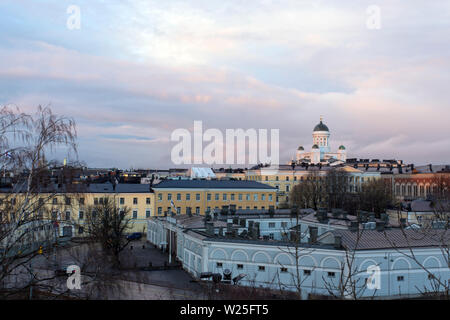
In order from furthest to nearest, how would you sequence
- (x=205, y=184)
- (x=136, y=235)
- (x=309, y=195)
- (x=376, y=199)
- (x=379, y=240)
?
(x=309, y=195), (x=376, y=199), (x=205, y=184), (x=136, y=235), (x=379, y=240)

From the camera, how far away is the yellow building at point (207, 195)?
51.1m

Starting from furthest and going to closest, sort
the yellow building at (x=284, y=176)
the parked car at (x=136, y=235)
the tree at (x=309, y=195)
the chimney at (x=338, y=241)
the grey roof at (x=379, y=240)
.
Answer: the yellow building at (x=284, y=176), the tree at (x=309, y=195), the parked car at (x=136, y=235), the chimney at (x=338, y=241), the grey roof at (x=379, y=240)

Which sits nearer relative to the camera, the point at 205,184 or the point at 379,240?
the point at 379,240

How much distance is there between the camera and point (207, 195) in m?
53.8

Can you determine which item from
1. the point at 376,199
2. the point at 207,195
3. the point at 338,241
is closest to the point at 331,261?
the point at 338,241

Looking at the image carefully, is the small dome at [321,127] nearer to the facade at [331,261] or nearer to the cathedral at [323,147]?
the cathedral at [323,147]

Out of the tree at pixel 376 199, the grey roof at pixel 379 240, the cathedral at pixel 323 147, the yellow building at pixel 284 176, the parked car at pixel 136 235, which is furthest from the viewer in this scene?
the cathedral at pixel 323 147

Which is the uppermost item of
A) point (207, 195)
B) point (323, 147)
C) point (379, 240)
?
point (323, 147)

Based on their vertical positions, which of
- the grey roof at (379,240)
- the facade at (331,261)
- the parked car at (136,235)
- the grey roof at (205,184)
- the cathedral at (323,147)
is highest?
the cathedral at (323,147)

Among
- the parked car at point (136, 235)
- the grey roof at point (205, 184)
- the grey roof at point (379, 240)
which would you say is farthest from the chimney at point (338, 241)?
the grey roof at point (205, 184)

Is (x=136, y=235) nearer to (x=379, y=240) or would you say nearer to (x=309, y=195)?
(x=379, y=240)

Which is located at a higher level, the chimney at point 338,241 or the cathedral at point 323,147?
the cathedral at point 323,147

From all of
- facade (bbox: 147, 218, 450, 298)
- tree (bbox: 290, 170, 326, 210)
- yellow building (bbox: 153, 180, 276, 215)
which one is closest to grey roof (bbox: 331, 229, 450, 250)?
facade (bbox: 147, 218, 450, 298)
